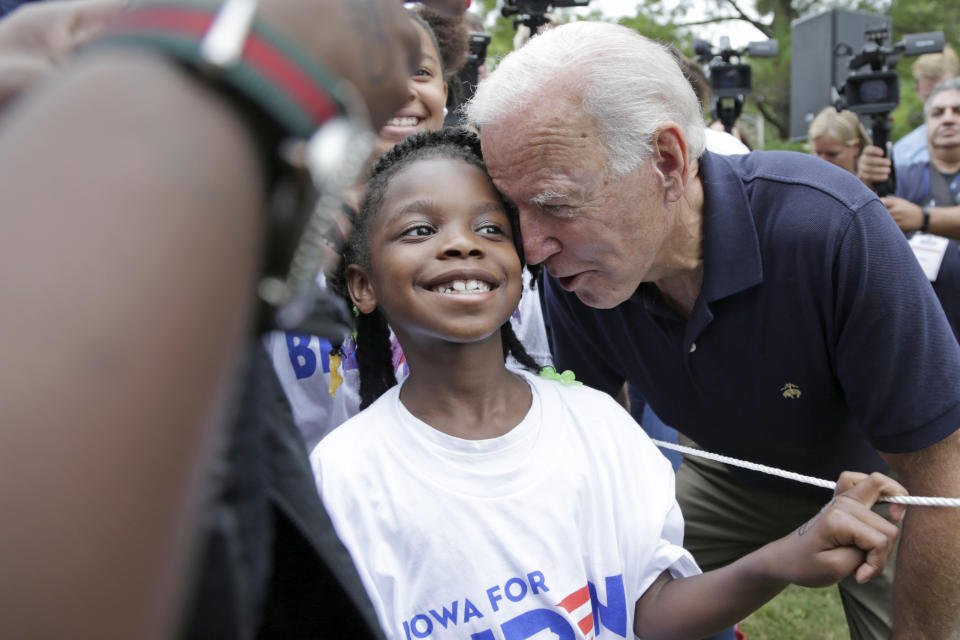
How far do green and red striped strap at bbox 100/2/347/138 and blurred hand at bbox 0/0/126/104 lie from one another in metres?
0.16

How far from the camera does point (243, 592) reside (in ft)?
1.90

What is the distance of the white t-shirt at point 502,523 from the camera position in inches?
66.8

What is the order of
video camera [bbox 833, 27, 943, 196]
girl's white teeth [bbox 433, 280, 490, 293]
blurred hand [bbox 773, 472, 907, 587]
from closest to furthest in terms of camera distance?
blurred hand [bbox 773, 472, 907, 587], girl's white teeth [bbox 433, 280, 490, 293], video camera [bbox 833, 27, 943, 196]

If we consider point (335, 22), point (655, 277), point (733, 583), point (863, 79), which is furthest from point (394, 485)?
point (863, 79)

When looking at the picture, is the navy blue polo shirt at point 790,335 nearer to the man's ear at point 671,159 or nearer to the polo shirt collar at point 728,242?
the polo shirt collar at point 728,242

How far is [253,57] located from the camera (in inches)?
19.0

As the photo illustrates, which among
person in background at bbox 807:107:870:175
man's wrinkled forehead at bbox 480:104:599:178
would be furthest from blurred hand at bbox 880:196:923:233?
man's wrinkled forehead at bbox 480:104:599:178

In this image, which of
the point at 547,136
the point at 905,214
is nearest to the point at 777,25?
the point at 905,214

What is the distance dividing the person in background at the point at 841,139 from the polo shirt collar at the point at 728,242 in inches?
149

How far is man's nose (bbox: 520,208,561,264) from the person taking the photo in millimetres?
2217

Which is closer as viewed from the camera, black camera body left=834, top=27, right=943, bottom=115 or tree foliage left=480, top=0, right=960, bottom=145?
black camera body left=834, top=27, right=943, bottom=115

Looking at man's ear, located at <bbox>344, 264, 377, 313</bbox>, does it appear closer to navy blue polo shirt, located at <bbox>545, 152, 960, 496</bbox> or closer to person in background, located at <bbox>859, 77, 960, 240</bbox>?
navy blue polo shirt, located at <bbox>545, 152, 960, 496</bbox>

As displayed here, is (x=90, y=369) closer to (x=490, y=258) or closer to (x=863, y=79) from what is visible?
(x=490, y=258)

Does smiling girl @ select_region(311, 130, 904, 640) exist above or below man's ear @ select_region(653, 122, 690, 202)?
below
